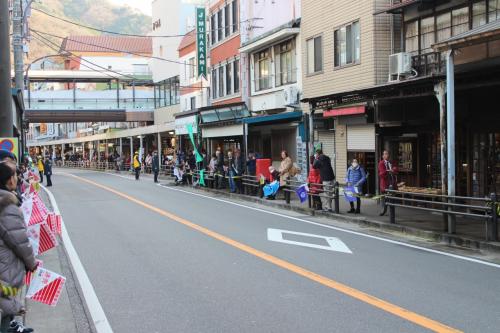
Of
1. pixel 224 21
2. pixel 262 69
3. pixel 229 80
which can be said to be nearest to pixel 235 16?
pixel 224 21

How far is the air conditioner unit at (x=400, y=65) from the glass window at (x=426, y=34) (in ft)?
2.08

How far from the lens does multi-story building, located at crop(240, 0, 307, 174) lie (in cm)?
2542

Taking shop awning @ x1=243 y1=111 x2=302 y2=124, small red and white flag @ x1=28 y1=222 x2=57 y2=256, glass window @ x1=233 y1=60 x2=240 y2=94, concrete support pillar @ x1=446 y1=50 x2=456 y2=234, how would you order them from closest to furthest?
1. small red and white flag @ x1=28 y1=222 x2=57 y2=256
2. concrete support pillar @ x1=446 y1=50 x2=456 y2=234
3. shop awning @ x1=243 y1=111 x2=302 y2=124
4. glass window @ x1=233 y1=60 x2=240 y2=94

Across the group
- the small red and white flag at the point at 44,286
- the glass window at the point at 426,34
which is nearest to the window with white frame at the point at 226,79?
the glass window at the point at 426,34

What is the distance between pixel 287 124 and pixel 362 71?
6.52 m

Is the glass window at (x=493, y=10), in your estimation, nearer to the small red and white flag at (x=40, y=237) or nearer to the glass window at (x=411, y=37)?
the glass window at (x=411, y=37)

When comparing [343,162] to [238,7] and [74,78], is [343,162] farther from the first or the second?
[74,78]

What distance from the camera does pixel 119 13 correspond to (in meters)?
162

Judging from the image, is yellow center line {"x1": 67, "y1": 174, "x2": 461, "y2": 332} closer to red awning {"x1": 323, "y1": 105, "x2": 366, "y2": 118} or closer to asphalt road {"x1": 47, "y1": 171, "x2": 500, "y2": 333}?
asphalt road {"x1": 47, "y1": 171, "x2": 500, "y2": 333}

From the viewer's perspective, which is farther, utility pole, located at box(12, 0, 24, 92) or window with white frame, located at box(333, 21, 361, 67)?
window with white frame, located at box(333, 21, 361, 67)

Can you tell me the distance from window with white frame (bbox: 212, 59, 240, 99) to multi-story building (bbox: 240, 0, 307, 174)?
5.81 ft

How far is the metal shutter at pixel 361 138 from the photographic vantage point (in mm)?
20000

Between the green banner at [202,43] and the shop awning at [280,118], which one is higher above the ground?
the green banner at [202,43]

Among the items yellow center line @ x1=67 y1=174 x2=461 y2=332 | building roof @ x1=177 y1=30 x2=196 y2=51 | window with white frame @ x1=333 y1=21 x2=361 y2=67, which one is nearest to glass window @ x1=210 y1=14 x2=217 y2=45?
building roof @ x1=177 y1=30 x2=196 y2=51
